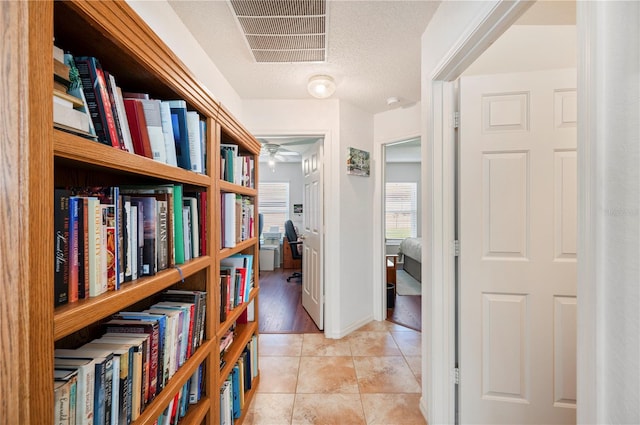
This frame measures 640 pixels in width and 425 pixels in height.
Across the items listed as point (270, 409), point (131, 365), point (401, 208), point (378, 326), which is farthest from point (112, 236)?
point (401, 208)

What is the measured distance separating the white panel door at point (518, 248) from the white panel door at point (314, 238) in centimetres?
152

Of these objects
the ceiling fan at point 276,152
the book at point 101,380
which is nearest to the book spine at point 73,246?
the book at point 101,380

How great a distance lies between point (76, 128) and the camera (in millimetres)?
574

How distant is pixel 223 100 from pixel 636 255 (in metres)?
2.42

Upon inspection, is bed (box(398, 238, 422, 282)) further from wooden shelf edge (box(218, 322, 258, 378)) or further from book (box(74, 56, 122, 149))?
book (box(74, 56, 122, 149))

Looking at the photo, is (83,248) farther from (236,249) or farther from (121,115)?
(236,249)

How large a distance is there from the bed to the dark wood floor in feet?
2.66

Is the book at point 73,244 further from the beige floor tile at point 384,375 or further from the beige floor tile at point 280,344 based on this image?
the beige floor tile at point 280,344

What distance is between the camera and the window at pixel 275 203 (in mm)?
6184

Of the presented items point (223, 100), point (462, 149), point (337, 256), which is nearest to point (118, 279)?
point (462, 149)

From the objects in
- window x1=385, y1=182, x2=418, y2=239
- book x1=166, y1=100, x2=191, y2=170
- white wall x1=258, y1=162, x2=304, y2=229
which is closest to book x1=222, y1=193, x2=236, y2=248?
book x1=166, y1=100, x2=191, y2=170

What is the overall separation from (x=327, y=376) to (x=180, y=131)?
6.33 feet

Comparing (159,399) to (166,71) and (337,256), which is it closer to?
(166,71)

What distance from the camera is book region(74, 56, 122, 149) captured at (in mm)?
646
